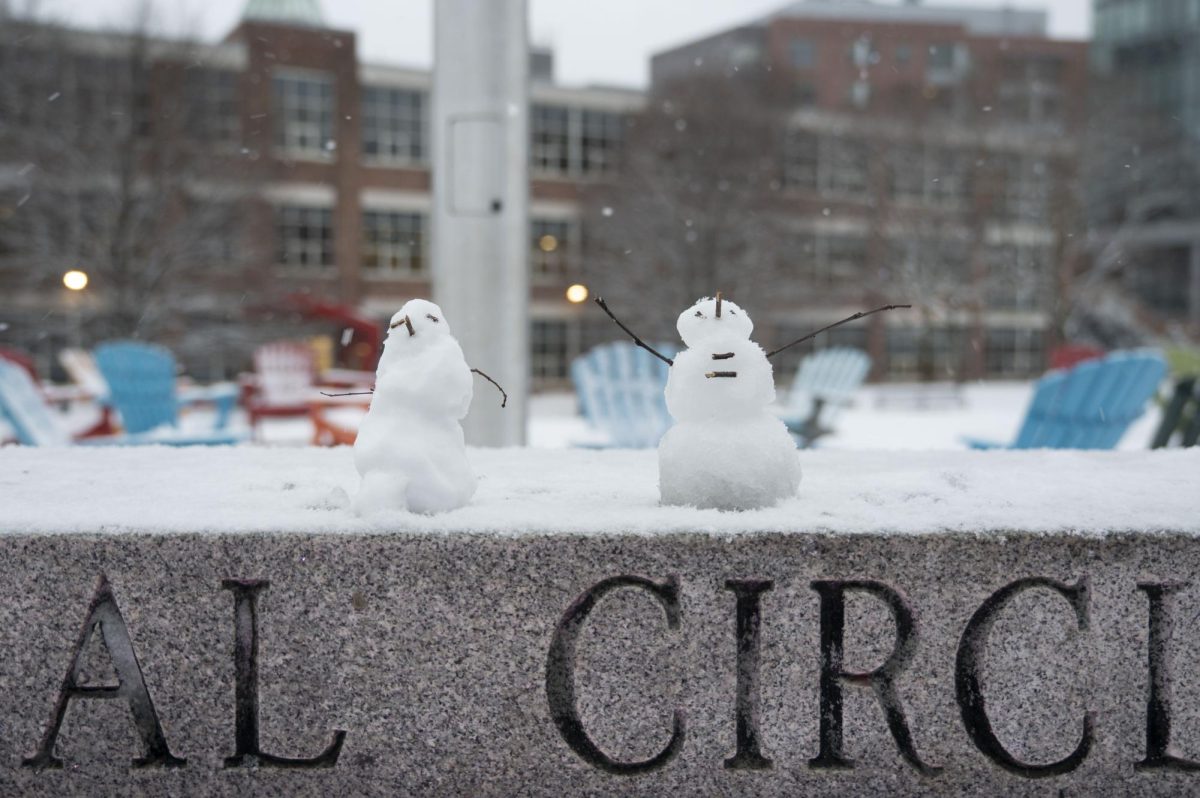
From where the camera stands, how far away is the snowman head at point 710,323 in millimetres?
2037

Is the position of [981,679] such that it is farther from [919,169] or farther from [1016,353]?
[1016,353]

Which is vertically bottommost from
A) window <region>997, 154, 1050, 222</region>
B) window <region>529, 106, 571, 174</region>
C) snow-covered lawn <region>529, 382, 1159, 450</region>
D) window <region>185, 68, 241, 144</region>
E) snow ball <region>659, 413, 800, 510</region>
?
snow-covered lawn <region>529, 382, 1159, 450</region>

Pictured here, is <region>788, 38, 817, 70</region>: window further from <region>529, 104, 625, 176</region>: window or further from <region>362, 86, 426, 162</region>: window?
<region>362, 86, 426, 162</region>: window

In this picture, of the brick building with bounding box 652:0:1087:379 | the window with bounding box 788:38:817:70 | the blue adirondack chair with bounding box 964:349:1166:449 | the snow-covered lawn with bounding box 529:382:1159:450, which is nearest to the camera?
the blue adirondack chair with bounding box 964:349:1166:449

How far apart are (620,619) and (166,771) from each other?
2.94ft

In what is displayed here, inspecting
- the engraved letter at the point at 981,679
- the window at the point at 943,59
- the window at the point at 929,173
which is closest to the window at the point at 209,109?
the window at the point at 929,173

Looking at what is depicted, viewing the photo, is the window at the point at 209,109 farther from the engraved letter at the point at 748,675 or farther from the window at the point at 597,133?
the engraved letter at the point at 748,675

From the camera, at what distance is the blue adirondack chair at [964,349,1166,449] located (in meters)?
4.45

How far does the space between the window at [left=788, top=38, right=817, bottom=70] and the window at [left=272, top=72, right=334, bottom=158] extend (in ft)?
40.2

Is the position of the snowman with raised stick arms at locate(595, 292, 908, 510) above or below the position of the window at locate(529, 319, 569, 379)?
above

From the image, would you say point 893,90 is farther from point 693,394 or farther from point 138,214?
point 693,394

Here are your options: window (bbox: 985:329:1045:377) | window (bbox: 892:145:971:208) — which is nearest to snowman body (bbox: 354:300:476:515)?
window (bbox: 892:145:971:208)

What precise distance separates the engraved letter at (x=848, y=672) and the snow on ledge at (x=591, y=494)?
12 cm

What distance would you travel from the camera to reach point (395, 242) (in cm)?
2891
